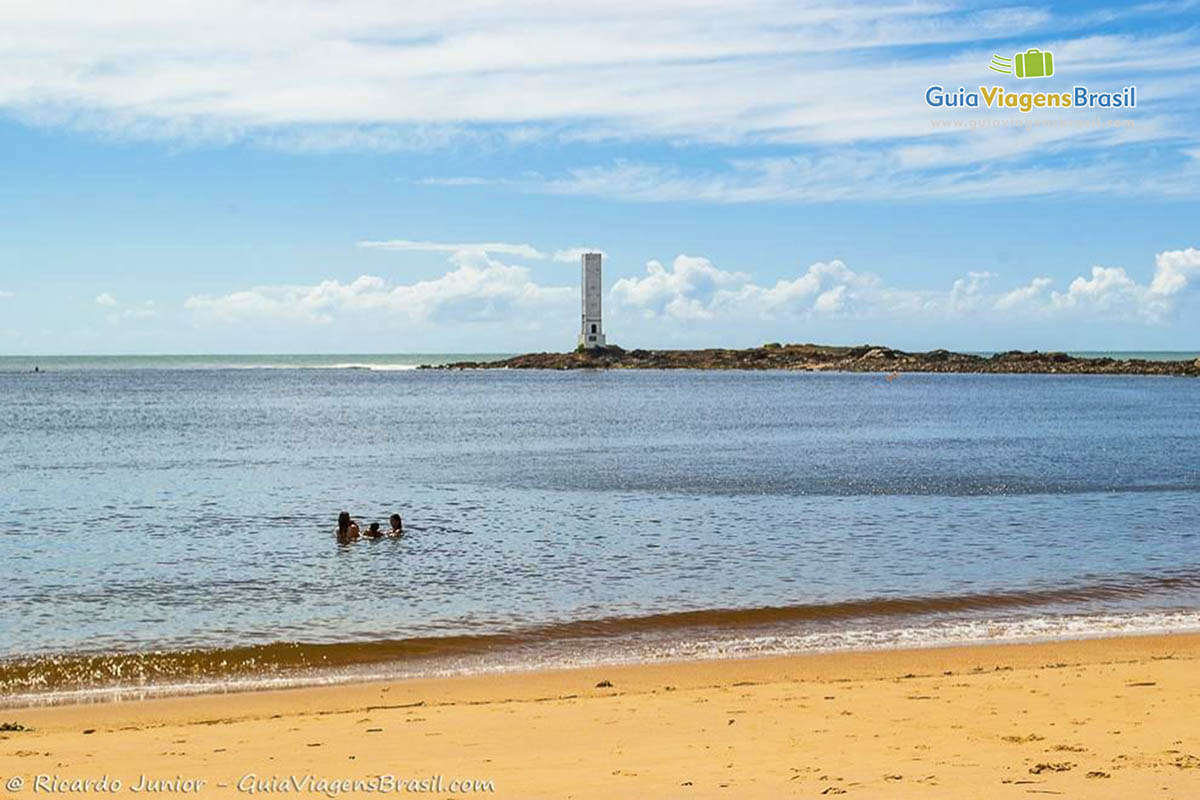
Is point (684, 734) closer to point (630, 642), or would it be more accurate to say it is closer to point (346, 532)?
point (630, 642)

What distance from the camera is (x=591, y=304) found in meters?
167

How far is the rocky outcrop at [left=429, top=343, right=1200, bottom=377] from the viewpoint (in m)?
164

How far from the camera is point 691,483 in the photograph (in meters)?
35.8

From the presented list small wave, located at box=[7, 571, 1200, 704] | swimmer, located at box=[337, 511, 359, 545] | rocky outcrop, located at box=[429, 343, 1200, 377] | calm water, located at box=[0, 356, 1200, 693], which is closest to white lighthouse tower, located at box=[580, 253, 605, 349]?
rocky outcrop, located at box=[429, 343, 1200, 377]

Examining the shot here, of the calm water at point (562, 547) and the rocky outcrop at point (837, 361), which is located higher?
the rocky outcrop at point (837, 361)

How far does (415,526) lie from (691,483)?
37.9 feet

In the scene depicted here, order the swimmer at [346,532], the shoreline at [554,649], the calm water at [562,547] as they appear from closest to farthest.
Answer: the shoreline at [554,649], the calm water at [562,547], the swimmer at [346,532]

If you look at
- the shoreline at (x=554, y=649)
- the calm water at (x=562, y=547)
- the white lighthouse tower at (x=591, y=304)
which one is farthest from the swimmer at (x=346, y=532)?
the white lighthouse tower at (x=591, y=304)

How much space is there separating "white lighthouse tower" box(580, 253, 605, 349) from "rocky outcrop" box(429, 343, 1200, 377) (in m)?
1.77

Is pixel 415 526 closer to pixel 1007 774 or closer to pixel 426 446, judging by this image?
pixel 1007 774

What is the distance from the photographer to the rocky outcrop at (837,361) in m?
164

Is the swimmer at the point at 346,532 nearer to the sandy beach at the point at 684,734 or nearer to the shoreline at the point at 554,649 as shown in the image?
the shoreline at the point at 554,649

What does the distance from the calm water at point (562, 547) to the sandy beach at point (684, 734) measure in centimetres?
183

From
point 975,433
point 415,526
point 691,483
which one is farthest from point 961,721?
point 975,433
